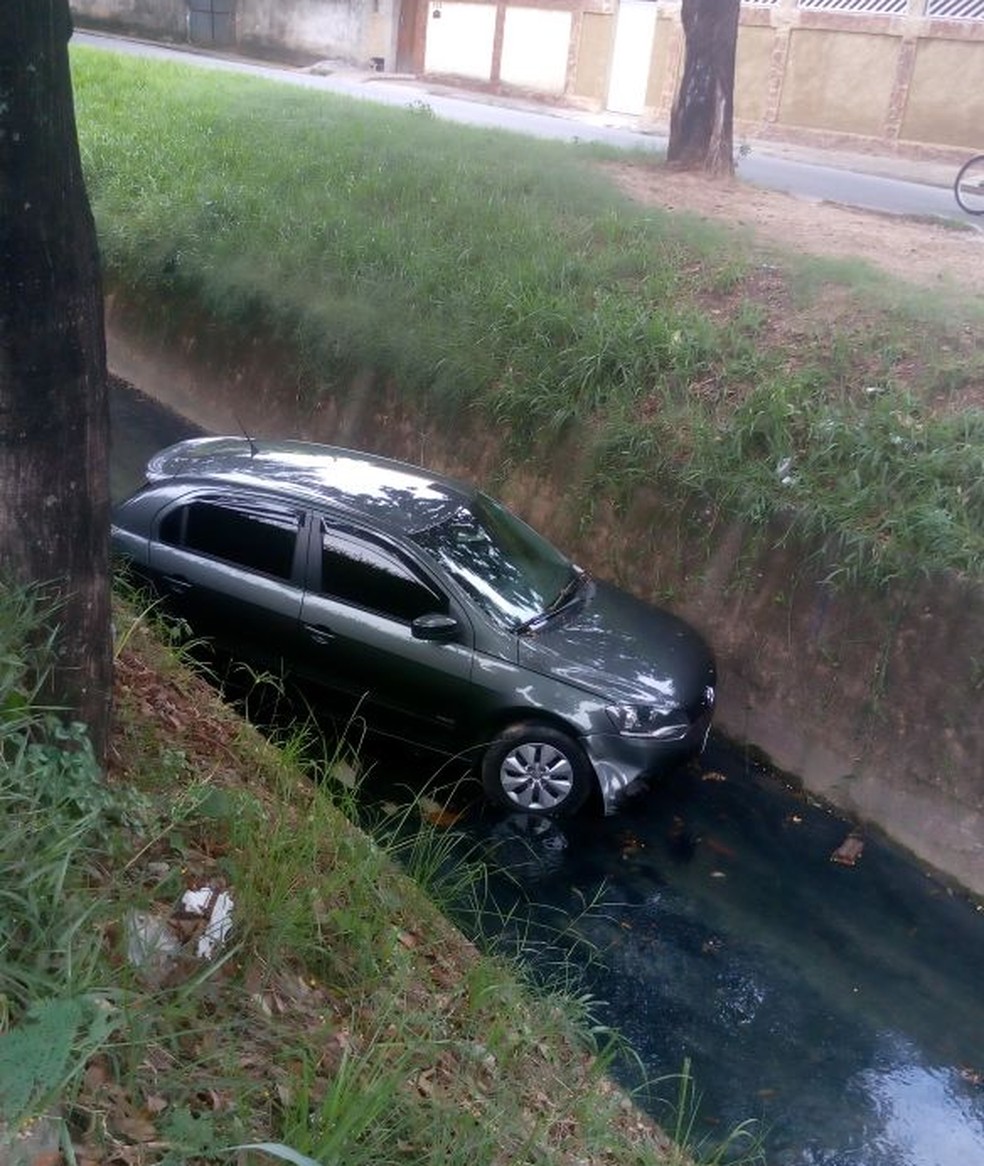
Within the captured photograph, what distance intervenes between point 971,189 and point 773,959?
12.8 meters

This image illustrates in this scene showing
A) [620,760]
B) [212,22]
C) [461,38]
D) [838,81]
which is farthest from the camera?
[212,22]

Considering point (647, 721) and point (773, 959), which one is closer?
point (773, 959)

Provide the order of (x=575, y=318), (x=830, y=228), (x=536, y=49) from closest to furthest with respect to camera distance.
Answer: (x=575, y=318) < (x=830, y=228) < (x=536, y=49)

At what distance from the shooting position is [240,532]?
7523 millimetres

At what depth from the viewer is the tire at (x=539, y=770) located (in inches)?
271

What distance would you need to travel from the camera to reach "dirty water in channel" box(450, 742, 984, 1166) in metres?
5.31

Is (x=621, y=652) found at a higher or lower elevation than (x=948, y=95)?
lower

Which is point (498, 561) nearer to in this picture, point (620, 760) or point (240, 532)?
point (620, 760)

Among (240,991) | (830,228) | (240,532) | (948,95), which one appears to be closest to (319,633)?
(240,532)

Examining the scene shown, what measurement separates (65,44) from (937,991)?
5.61 meters

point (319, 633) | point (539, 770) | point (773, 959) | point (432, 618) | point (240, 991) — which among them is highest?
point (240, 991)

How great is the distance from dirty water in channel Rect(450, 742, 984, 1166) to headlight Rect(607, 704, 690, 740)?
518mm

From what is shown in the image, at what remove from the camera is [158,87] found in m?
20.8

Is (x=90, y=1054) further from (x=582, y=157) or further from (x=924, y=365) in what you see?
(x=582, y=157)
